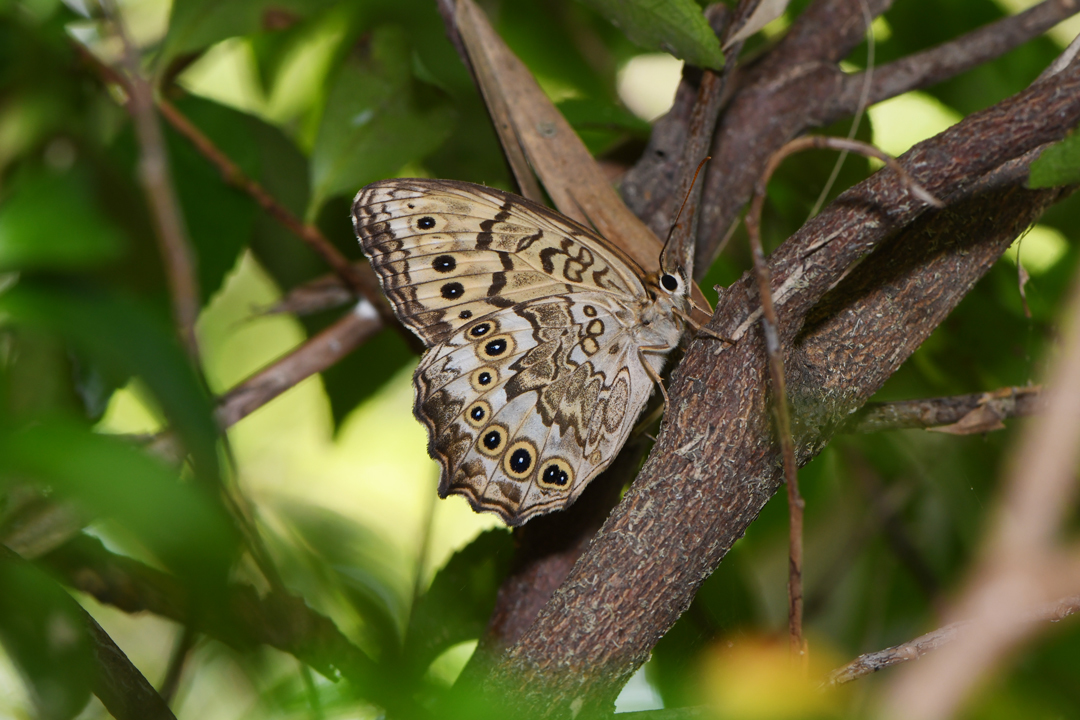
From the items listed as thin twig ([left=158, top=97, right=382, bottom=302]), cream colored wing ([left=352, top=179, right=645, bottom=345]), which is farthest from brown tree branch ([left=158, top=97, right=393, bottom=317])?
cream colored wing ([left=352, top=179, right=645, bottom=345])

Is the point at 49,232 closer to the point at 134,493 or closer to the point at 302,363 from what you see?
the point at 134,493

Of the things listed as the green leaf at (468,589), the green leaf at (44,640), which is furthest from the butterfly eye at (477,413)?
the green leaf at (44,640)

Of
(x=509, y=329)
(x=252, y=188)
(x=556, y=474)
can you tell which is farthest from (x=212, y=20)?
(x=556, y=474)

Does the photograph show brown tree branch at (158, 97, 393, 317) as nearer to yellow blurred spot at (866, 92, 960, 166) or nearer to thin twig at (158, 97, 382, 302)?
thin twig at (158, 97, 382, 302)

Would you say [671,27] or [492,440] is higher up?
[671,27]

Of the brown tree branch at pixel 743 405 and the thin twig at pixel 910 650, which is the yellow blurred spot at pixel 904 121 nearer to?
the brown tree branch at pixel 743 405
